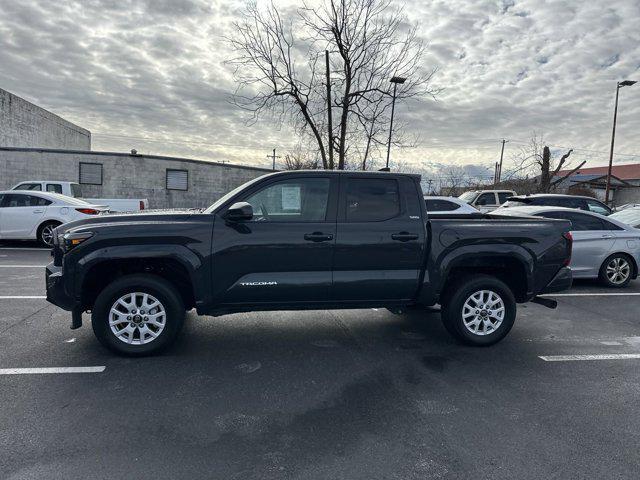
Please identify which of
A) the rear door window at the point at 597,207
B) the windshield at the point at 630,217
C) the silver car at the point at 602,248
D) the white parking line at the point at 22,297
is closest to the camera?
the white parking line at the point at 22,297

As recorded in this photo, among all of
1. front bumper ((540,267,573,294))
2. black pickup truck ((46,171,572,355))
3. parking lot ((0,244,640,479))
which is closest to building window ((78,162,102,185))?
parking lot ((0,244,640,479))

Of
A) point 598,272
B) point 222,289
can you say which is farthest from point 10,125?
point 598,272

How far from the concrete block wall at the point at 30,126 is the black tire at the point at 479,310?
2704cm

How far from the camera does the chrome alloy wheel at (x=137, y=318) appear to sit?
14.1 ft

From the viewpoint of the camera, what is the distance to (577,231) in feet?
27.0

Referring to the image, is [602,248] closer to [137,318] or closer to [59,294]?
[137,318]

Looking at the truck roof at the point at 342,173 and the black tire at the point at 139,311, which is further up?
the truck roof at the point at 342,173

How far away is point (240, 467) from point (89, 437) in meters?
1.11

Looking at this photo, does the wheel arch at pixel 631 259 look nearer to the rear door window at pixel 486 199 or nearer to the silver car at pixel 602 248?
the silver car at pixel 602 248

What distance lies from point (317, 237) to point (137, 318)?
1.95m

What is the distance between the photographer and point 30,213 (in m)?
11.6

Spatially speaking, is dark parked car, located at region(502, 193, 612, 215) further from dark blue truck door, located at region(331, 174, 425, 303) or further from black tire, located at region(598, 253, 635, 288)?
dark blue truck door, located at region(331, 174, 425, 303)

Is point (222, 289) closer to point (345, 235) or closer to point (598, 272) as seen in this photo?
point (345, 235)

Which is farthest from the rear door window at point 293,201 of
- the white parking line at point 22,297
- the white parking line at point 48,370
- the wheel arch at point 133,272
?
the white parking line at point 22,297
